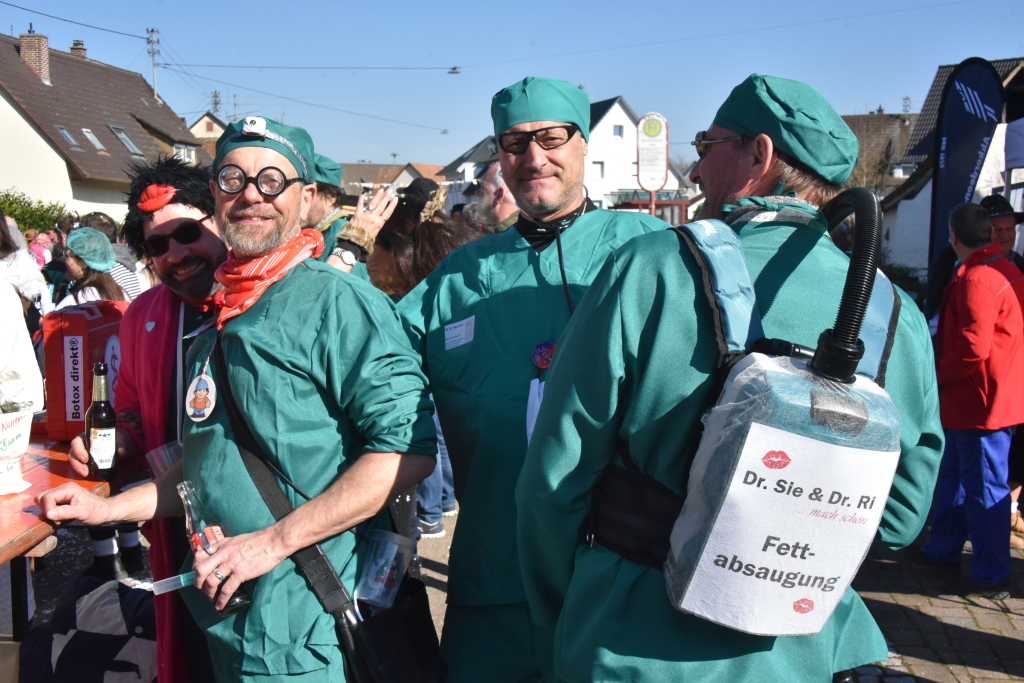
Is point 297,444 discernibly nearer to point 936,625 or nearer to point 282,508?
point 282,508

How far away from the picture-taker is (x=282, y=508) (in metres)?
1.89

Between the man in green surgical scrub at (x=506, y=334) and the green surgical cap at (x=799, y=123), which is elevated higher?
the green surgical cap at (x=799, y=123)

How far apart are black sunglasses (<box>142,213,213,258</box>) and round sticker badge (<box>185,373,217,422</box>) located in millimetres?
781

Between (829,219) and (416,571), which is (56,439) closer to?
(416,571)

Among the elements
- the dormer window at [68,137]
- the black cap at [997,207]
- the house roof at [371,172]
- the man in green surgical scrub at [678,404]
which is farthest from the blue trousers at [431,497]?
the house roof at [371,172]

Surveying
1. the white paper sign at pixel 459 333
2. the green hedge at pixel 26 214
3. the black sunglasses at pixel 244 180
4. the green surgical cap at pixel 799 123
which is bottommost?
the white paper sign at pixel 459 333

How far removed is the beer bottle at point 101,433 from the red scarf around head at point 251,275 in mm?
772

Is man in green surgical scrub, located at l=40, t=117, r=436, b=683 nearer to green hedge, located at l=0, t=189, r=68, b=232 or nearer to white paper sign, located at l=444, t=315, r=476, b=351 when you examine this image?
white paper sign, located at l=444, t=315, r=476, b=351

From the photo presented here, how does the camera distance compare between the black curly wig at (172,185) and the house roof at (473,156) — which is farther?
the house roof at (473,156)

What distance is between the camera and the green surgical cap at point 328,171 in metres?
3.97

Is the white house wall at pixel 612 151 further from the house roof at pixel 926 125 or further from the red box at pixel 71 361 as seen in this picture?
the red box at pixel 71 361

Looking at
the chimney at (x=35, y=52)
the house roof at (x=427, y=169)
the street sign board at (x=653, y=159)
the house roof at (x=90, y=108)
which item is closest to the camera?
the street sign board at (x=653, y=159)

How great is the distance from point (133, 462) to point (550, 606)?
1.80 meters

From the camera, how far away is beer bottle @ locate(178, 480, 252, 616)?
6.10ft
